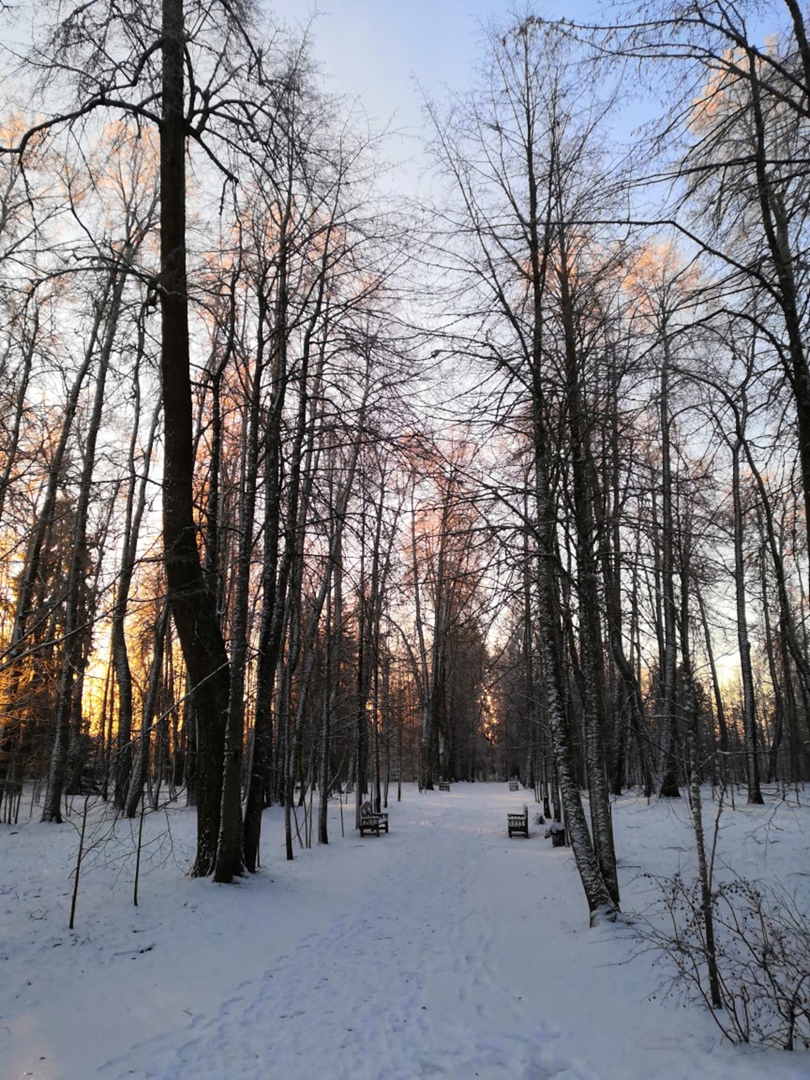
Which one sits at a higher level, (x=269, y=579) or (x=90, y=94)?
→ (x=90, y=94)

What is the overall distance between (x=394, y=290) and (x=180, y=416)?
11.0 ft

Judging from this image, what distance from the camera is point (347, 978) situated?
228 inches

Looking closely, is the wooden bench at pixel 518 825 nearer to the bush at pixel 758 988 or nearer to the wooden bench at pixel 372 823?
the wooden bench at pixel 372 823

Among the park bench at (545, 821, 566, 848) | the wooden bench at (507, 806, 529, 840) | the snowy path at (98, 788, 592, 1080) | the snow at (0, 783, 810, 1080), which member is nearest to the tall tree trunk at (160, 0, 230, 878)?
the snow at (0, 783, 810, 1080)

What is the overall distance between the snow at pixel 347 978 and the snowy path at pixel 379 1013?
0.02 meters

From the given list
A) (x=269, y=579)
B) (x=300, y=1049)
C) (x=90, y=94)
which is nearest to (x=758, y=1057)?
(x=300, y=1049)

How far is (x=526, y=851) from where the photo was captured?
13523 mm

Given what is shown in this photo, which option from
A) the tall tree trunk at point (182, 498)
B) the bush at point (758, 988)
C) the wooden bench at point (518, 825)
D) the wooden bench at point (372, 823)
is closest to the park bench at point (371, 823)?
the wooden bench at point (372, 823)

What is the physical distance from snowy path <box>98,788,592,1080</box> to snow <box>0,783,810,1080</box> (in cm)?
2

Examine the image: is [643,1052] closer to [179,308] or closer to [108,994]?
[108,994]

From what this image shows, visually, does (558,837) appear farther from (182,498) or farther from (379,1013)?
(182,498)

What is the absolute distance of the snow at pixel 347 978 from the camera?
4059 mm

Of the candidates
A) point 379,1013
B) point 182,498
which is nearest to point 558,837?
Result: point 379,1013

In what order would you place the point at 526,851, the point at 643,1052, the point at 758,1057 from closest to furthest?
the point at 758,1057 < the point at 643,1052 < the point at 526,851
